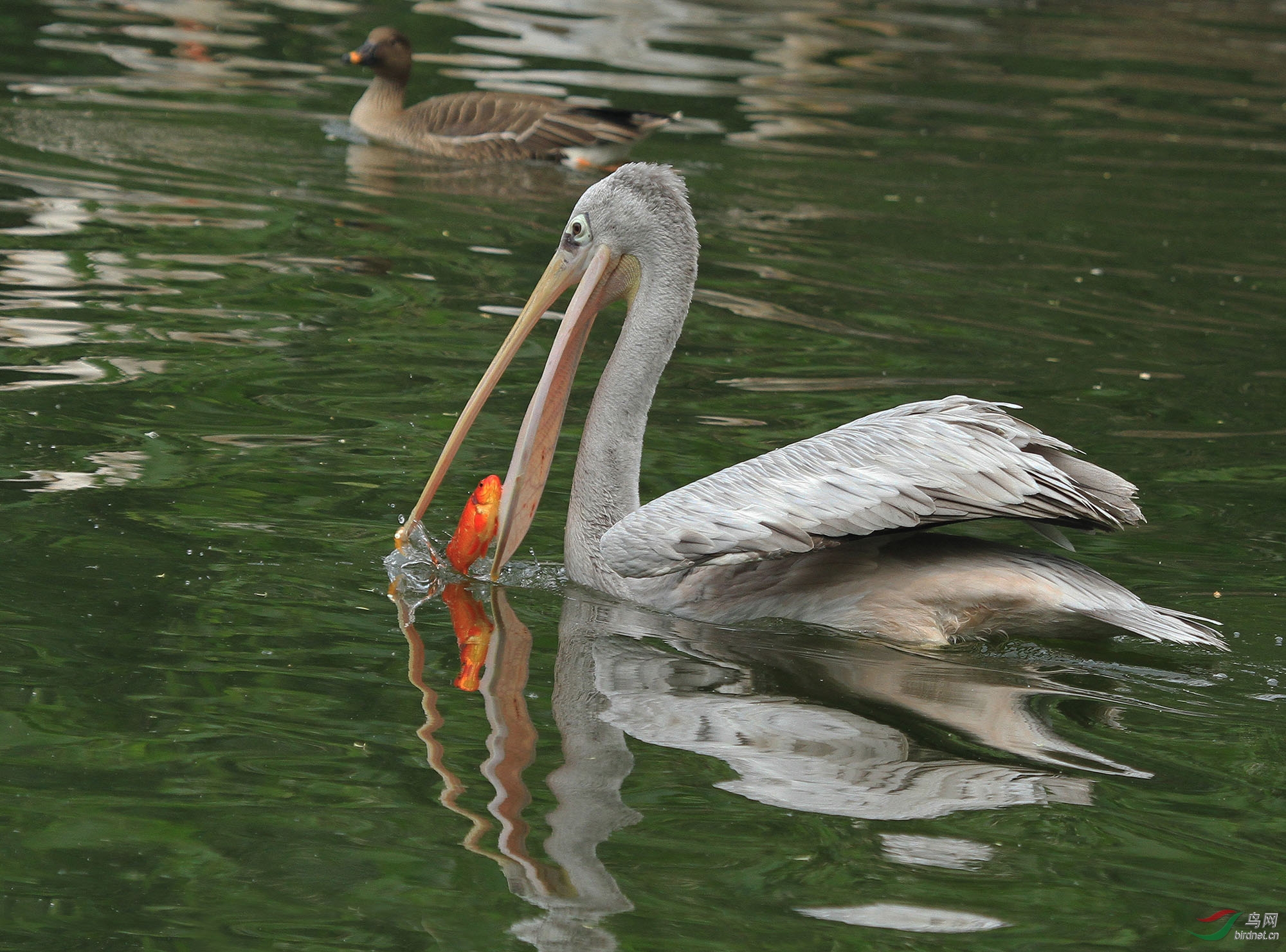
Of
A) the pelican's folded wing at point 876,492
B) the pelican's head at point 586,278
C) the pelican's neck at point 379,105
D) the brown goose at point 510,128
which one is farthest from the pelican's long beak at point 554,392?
the pelican's neck at point 379,105

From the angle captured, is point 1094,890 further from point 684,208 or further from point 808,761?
point 684,208

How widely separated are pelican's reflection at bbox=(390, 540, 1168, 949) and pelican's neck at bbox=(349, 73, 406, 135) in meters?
6.72

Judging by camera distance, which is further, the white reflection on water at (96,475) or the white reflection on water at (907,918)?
the white reflection on water at (96,475)

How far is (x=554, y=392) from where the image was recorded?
4.70 metres

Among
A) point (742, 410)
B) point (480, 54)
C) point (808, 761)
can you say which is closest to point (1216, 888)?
point (808, 761)

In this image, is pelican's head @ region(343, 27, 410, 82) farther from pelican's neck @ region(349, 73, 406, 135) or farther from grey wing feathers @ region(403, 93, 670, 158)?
grey wing feathers @ region(403, 93, 670, 158)

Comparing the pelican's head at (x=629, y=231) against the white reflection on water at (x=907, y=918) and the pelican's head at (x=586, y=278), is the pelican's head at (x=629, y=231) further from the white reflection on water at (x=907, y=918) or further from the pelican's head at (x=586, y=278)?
the white reflection on water at (x=907, y=918)

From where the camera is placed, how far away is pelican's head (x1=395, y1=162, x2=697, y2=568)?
4.57m

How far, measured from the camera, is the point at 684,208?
Result: 15.1ft

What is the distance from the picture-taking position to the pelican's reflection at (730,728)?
2.99 m

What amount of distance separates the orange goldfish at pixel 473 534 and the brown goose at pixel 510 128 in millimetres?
5782

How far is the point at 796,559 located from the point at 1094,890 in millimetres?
1441

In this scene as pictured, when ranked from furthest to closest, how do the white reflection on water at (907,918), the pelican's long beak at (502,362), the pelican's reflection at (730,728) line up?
the pelican's long beak at (502,362) < the pelican's reflection at (730,728) < the white reflection on water at (907,918)

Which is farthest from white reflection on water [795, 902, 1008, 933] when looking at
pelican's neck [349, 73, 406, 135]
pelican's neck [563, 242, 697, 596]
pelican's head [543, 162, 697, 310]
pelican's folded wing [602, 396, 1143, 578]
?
pelican's neck [349, 73, 406, 135]
